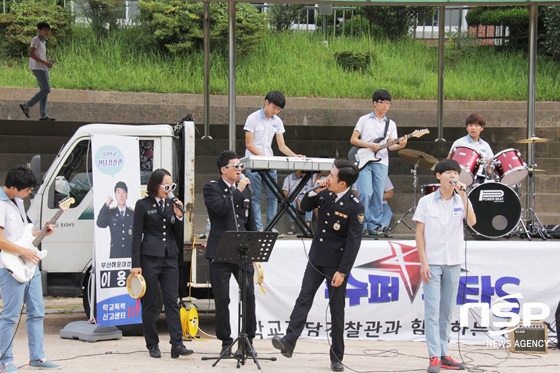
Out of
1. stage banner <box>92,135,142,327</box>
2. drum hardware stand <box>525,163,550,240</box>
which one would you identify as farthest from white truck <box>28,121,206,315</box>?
drum hardware stand <box>525,163,550,240</box>

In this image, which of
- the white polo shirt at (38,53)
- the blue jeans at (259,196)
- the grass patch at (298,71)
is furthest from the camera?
the grass patch at (298,71)

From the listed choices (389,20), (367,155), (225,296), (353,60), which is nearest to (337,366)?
(225,296)

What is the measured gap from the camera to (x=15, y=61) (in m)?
17.8

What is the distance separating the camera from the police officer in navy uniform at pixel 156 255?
7.75 m

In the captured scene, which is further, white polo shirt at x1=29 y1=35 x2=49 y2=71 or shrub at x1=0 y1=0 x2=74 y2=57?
shrub at x1=0 y1=0 x2=74 y2=57

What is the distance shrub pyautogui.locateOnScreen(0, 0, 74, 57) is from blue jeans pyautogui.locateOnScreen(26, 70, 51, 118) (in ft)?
13.2

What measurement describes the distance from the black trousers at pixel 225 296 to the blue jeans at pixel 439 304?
1.72m

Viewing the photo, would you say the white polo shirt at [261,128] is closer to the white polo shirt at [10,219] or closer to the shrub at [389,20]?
the white polo shirt at [10,219]

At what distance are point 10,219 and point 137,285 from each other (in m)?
1.37

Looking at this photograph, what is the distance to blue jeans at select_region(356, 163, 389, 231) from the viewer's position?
993 cm

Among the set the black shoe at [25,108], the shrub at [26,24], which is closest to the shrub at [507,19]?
the shrub at [26,24]

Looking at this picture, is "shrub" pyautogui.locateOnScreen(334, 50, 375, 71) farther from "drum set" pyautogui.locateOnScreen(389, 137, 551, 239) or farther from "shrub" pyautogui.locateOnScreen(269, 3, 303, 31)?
"drum set" pyautogui.locateOnScreen(389, 137, 551, 239)

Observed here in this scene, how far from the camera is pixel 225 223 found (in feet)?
25.4

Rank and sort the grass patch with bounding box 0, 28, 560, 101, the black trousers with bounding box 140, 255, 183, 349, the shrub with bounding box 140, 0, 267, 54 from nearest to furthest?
the black trousers with bounding box 140, 255, 183, 349 → the grass patch with bounding box 0, 28, 560, 101 → the shrub with bounding box 140, 0, 267, 54
